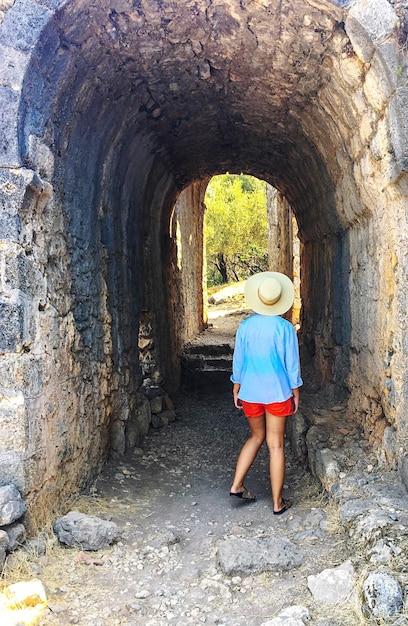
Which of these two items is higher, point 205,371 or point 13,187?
point 13,187

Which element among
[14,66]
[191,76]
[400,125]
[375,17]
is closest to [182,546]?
[400,125]

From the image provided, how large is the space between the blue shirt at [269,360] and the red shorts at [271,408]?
0.20 ft

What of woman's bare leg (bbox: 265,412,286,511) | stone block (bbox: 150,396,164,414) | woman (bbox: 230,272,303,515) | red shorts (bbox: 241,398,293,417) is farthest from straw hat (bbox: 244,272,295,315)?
stone block (bbox: 150,396,164,414)

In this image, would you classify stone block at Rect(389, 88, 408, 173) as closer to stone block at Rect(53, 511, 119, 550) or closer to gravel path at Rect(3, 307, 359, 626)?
gravel path at Rect(3, 307, 359, 626)

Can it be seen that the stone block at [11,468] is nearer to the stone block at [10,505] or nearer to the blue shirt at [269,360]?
the stone block at [10,505]

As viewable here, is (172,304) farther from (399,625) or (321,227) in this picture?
(399,625)

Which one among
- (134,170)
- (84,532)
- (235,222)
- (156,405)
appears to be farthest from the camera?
(235,222)

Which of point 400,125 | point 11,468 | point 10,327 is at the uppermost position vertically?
point 400,125

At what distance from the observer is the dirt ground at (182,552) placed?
264 centimetres

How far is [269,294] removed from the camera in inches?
148

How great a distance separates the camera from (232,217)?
901 inches

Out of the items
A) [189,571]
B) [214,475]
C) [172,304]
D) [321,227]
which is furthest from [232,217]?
[189,571]

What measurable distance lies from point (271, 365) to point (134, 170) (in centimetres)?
261

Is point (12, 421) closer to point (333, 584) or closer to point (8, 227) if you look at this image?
point (8, 227)
